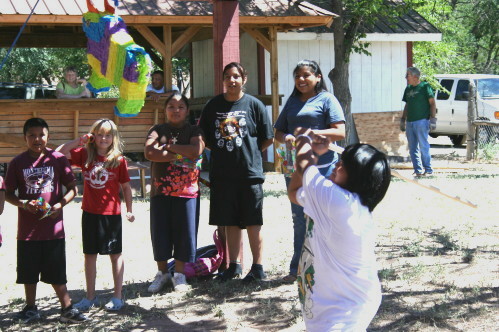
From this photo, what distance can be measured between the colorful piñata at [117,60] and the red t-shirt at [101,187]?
386mm

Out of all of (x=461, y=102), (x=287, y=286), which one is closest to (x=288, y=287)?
(x=287, y=286)

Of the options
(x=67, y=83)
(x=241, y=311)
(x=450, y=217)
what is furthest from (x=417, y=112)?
(x=241, y=311)

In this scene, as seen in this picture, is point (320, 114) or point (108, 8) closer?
point (320, 114)

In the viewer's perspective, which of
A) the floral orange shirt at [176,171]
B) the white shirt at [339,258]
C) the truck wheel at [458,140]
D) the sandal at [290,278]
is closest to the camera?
the white shirt at [339,258]

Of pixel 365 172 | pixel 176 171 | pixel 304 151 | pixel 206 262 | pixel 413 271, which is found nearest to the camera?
pixel 365 172

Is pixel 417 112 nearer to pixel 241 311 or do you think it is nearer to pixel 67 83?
pixel 67 83

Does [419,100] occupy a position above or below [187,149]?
above

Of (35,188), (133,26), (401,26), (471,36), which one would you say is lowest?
(35,188)

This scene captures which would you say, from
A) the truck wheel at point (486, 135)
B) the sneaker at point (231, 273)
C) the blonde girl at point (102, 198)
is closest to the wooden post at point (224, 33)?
→ the blonde girl at point (102, 198)

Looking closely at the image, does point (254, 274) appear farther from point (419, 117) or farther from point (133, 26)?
point (133, 26)

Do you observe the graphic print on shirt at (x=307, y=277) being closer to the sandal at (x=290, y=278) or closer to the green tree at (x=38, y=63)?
the sandal at (x=290, y=278)

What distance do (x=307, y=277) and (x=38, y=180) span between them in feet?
7.30

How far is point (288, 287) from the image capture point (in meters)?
5.38

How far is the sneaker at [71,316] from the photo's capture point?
15.6 ft
